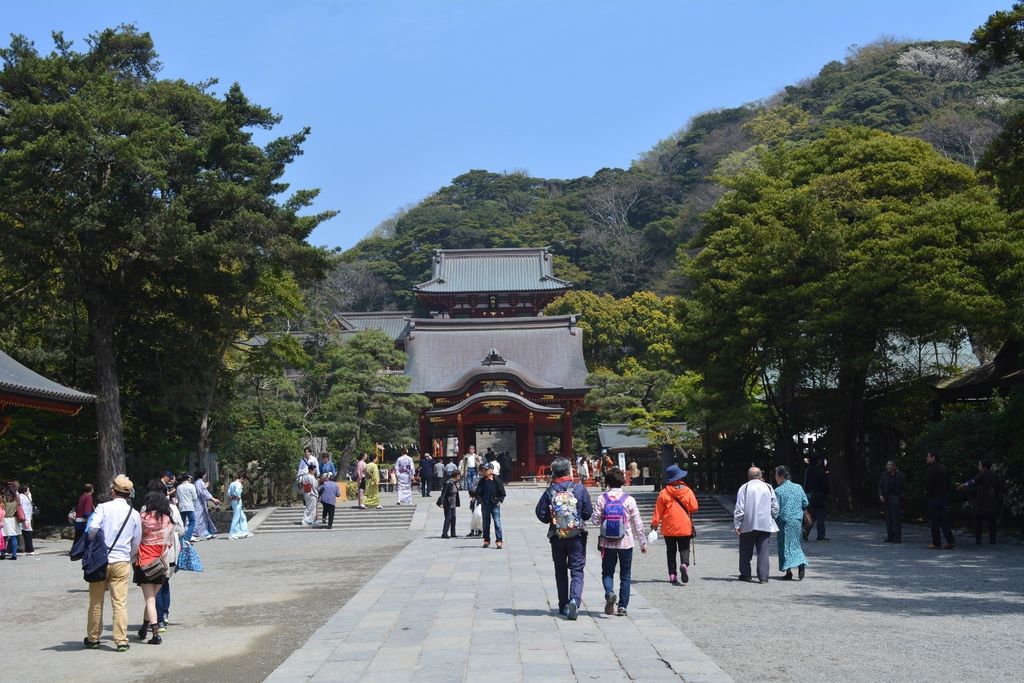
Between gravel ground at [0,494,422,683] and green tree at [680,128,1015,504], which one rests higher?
green tree at [680,128,1015,504]

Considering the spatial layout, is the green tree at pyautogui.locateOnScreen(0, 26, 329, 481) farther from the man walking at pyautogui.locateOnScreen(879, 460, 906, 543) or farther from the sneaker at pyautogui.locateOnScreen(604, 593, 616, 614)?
the sneaker at pyautogui.locateOnScreen(604, 593, 616, 614)

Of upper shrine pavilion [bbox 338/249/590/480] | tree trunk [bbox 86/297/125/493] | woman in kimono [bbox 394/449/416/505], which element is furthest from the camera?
upper shrine pavilion [bbox 338/249/590/480]

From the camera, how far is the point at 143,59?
31.8 m

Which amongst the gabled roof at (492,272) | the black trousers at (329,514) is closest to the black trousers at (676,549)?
the black trousers at (329,514)

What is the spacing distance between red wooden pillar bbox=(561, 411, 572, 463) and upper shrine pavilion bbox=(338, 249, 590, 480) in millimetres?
40

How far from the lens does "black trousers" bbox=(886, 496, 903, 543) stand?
16406 millimetres

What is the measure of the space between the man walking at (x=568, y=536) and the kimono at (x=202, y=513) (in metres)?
9.95

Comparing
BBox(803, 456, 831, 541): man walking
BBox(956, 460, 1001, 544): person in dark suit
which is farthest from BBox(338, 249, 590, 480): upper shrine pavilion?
BBox(956, 460, 1001, 544): person in dark suit

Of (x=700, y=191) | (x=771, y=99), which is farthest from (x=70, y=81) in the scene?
(x=771, y=99)

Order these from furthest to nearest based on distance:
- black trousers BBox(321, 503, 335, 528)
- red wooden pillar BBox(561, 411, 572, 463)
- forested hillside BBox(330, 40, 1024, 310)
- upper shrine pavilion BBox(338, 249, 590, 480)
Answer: forested hillside BBox(330, 40, 1024, 310) < red wooden pillar BBox(561, 411, 572, 463) < upper shrine pavilion BBox(338, 249, 590, 480) < black trousers BBox(321, 503, 335, 528)

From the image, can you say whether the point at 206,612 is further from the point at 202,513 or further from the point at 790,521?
the point at 202,513

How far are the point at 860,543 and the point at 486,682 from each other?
1168 cm

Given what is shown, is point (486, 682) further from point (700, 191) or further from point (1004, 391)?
point (700, 191)

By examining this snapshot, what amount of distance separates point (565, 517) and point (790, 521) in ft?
13.4
